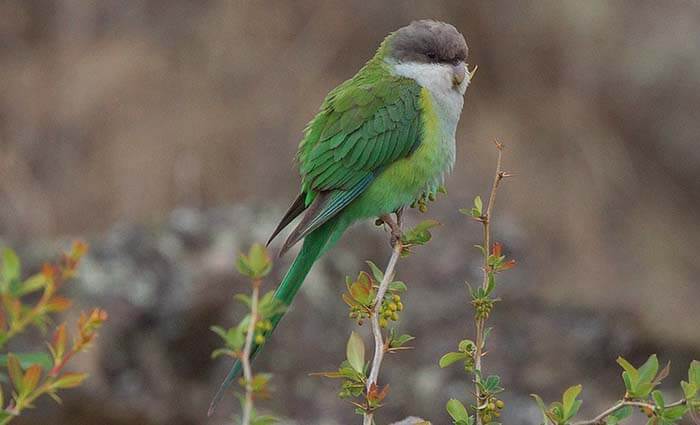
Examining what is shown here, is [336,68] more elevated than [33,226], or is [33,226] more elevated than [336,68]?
[336,68]

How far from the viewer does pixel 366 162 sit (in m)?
3.37

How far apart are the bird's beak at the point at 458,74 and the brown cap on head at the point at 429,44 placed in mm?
24

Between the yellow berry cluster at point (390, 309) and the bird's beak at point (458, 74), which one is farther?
the bird's beak at point (458, 74)

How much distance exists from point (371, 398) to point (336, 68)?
6.46 metres

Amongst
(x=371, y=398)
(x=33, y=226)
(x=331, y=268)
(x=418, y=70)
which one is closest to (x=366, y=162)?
(x=418, y=70)

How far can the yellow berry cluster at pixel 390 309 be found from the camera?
2.23m

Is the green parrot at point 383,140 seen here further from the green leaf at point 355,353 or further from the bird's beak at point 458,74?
the green leaf at point 355,353

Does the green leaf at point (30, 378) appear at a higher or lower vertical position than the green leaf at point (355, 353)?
higher

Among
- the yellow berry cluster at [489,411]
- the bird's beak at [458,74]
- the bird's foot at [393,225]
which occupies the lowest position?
the bird's foot at [393,225]

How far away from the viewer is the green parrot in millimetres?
3305

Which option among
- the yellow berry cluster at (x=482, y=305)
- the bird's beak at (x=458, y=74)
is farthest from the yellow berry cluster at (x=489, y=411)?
the bird's beak at (x=458, y=74)

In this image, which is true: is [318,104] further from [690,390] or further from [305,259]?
[690,390]

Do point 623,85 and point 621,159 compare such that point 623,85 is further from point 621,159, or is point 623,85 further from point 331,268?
point 331,268

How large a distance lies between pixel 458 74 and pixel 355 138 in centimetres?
44
